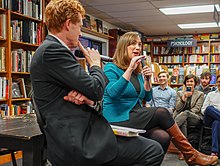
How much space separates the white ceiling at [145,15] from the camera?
197 inches

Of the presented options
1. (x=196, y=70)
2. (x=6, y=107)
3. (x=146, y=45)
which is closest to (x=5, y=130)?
(x=6, y=107)

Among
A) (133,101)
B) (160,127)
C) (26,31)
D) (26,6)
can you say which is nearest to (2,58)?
(26,31)

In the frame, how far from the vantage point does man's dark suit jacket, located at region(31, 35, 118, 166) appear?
1191 millimetres

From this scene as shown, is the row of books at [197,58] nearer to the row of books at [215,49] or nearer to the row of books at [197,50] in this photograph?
the row of books at [197,50]

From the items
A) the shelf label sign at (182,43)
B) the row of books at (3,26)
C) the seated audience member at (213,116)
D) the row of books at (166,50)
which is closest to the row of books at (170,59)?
the row of books at (166,50)

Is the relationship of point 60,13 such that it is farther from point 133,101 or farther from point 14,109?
point 14,109

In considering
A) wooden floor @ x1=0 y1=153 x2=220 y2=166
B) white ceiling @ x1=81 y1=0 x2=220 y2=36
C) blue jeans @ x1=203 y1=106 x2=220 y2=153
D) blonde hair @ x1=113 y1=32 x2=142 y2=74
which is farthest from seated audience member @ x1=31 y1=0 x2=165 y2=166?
white ceiling @ x1=81 y1=0 x2=220 y2=36

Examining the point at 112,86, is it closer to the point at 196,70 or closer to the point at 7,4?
the point at 7,4

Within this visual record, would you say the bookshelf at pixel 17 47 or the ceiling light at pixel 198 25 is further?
the ceiling light at pixel 198 25

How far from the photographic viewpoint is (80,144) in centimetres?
119

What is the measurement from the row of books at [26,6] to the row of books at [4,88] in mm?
906

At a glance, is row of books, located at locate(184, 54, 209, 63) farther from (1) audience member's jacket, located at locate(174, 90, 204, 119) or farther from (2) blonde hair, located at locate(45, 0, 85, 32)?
(2) blonde hair, located at locate(45, 0, 85, 32)

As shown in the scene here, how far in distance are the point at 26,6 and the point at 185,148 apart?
114 inches

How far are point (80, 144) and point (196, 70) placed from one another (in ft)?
18.6
